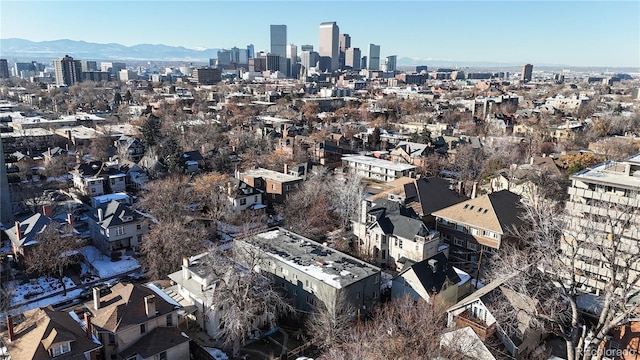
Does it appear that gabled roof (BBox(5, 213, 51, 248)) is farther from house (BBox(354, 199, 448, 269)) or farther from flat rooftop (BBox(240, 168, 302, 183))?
house (BBox(354, 199, 448, 269))

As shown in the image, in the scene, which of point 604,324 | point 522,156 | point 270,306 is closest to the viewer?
point 604,324

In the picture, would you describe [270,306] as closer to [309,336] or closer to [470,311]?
[309,336]

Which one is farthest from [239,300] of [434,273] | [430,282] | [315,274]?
[434,273]

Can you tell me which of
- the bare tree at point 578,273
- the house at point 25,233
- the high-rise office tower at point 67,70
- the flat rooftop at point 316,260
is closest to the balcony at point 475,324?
the bare tree at point 578,273

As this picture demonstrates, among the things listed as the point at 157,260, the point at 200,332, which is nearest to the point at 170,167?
the point at 157,260

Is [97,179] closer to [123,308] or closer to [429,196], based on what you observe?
[123,308]

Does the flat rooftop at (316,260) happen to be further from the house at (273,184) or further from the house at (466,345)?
the house at (273,184)
